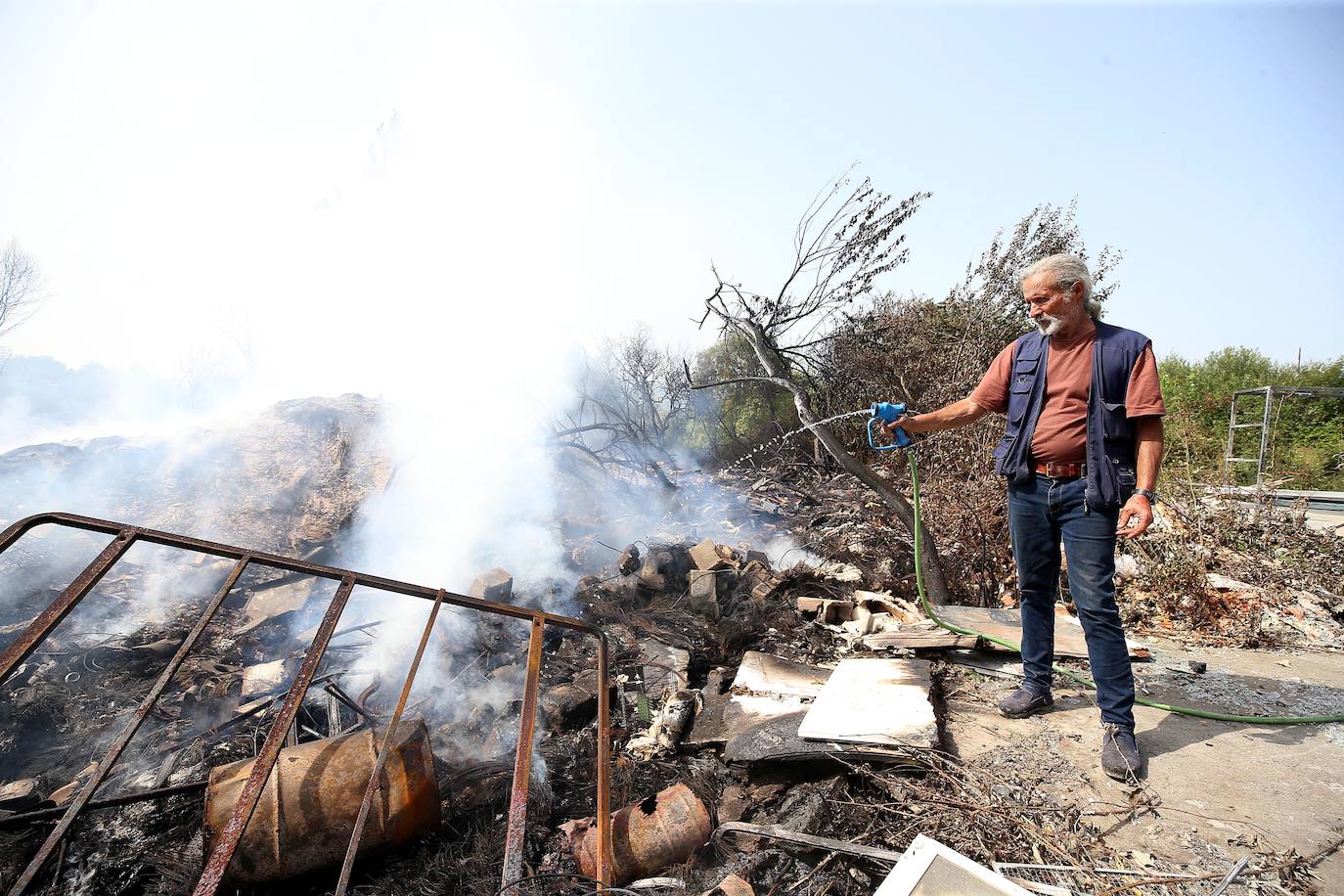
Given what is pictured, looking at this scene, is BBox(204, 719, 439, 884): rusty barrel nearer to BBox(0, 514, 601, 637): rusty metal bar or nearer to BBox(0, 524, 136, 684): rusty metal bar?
BBox(0, 514, 601, 637): rusty metal bar

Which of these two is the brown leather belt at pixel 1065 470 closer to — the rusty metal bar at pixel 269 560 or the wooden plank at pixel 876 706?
the wooden plank at pixel 876 706

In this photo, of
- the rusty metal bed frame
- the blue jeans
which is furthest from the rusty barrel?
the blue jeans

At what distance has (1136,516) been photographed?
102 inches

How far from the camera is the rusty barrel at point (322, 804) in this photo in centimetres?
232

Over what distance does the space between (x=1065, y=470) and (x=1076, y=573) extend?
1.65 feet

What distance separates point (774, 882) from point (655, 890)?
1.55 feet

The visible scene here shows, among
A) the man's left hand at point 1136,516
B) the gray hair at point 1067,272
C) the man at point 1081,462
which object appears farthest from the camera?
the gray hair at point 1067,272

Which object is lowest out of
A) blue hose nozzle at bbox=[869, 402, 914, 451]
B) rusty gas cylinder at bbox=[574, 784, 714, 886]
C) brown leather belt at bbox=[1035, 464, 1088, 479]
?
rusty gas cylinder at bbox=[574, 784, 714, 886]

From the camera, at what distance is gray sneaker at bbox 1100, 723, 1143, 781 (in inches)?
105

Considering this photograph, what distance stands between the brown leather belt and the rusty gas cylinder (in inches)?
90.2

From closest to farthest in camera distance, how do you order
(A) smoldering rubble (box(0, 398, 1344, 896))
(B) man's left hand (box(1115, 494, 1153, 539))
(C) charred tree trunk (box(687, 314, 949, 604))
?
(A) smoldering rubble (box(0, 398, 1344, 896))
(B) man's left hand (box(1115, 494, 1153, 539))
(C) charred tree trunk (box(687, 314, 949, 604))

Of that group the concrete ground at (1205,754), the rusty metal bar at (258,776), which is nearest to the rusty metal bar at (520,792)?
the rusty metal bar at (258,776)

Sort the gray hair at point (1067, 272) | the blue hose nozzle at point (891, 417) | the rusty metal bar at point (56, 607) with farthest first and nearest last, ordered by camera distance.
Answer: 1. the blue hose nozzle at point (891, 417)
2. the gray hair at point (1067, 272)
3. the rusty metal bar at point (56, 607)

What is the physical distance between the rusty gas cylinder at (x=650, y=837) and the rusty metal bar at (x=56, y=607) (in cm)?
202
